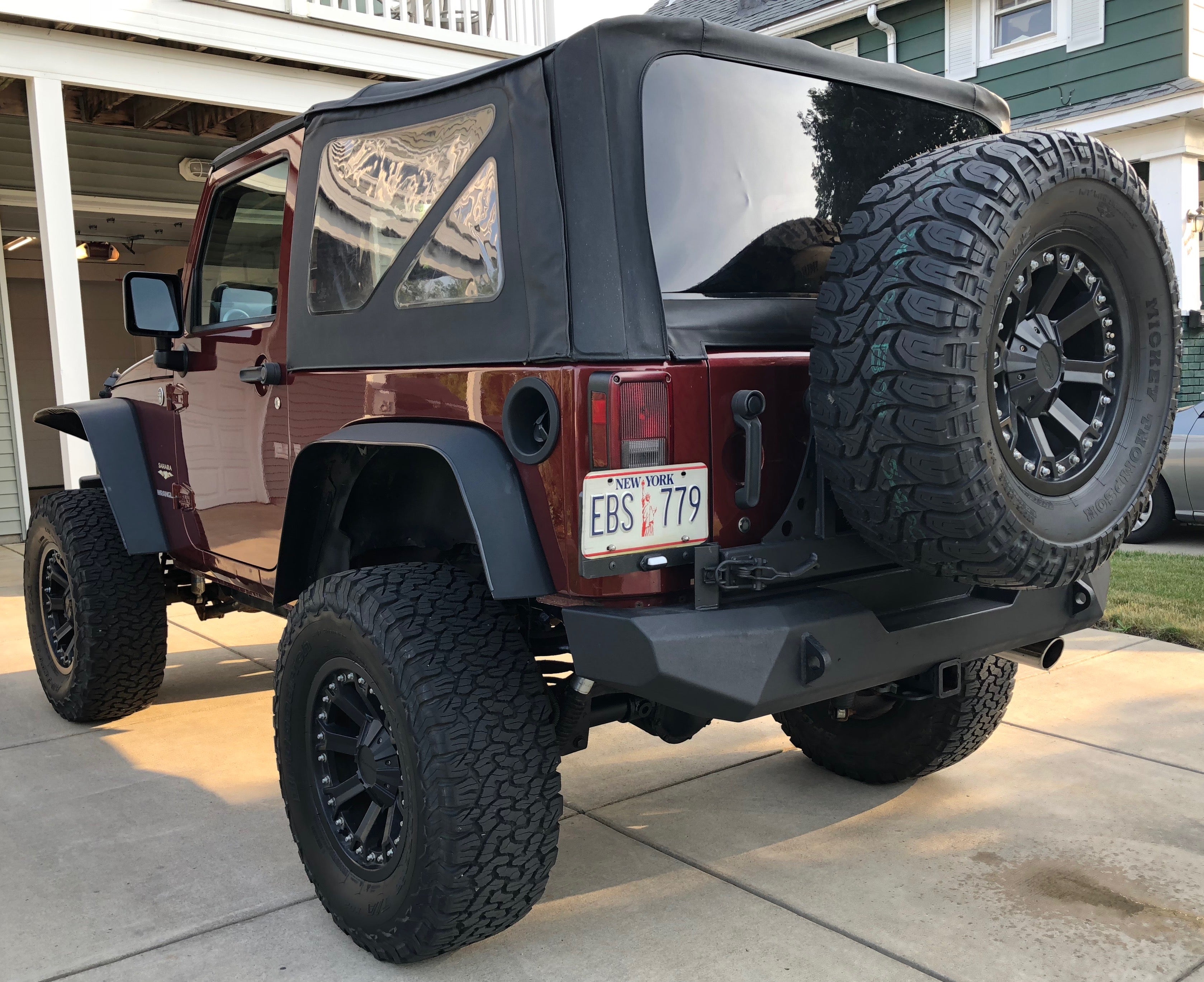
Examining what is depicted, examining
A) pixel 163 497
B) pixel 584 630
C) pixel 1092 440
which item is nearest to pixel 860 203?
pixel 1092 440

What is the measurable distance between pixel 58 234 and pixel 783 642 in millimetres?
6724

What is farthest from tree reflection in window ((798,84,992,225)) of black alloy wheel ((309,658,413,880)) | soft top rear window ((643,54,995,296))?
black alloy wheel ((309,658,413,880))

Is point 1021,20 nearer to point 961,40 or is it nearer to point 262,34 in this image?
point 961,40

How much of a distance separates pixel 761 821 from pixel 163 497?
2410 mm

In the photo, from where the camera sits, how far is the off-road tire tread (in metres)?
4.10

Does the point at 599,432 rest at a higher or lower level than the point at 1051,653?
higher

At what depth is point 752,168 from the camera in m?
2.53

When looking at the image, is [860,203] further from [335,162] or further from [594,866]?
[594,866]

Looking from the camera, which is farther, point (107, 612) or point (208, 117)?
point (208, 117)

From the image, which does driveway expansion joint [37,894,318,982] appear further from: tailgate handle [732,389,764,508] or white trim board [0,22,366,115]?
white trim board [0,22,366,115]

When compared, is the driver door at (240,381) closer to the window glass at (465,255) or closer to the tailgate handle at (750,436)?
the window glass at (465,255)

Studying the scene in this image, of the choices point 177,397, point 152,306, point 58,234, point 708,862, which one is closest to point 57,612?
point 177,397

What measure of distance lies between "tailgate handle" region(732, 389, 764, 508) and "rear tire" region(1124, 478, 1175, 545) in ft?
23.4

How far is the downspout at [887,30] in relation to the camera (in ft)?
45.6
